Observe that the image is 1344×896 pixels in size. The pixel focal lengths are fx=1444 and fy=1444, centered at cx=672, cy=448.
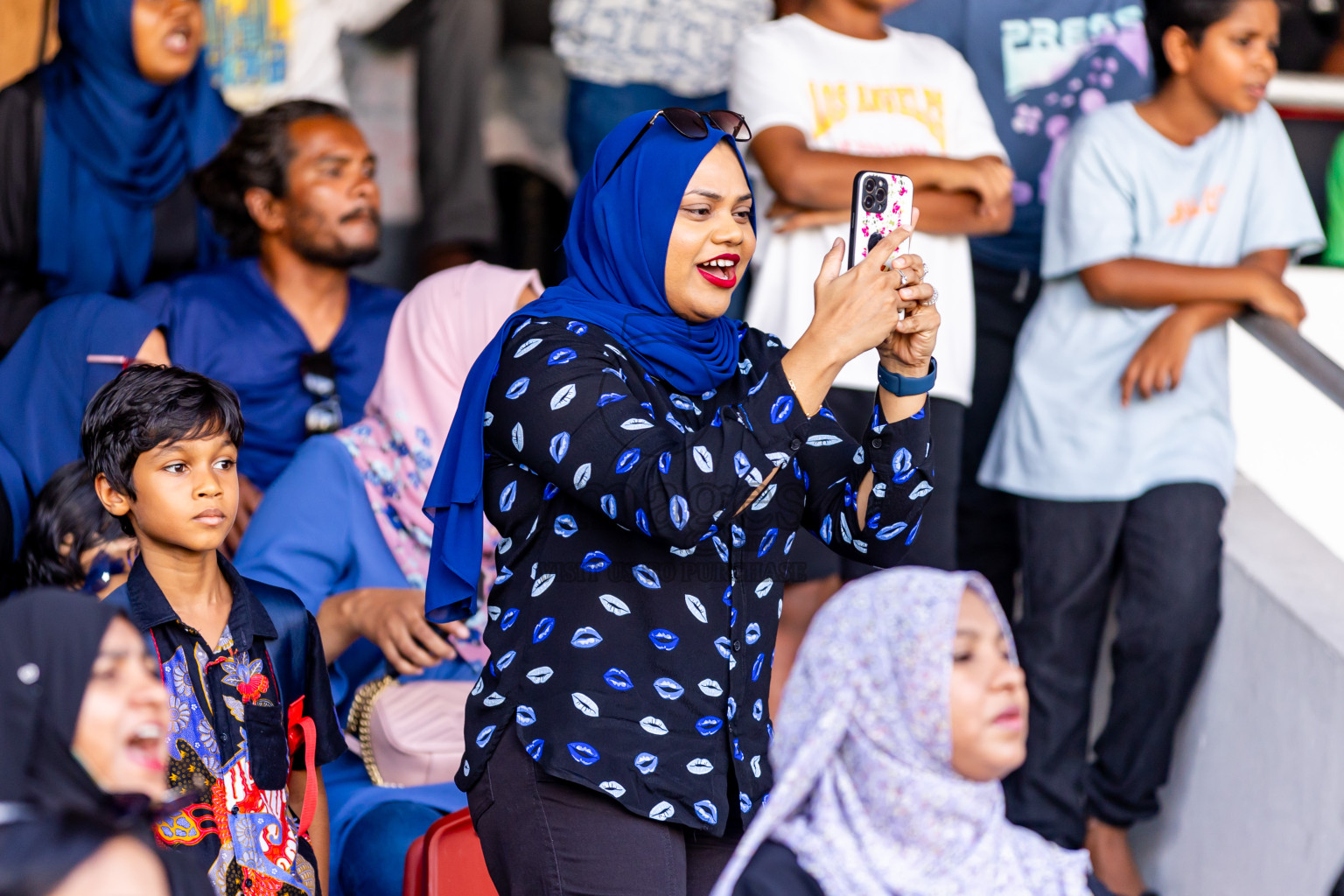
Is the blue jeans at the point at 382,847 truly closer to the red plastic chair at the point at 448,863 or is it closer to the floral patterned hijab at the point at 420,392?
the red plastic chair at the point at 448,863

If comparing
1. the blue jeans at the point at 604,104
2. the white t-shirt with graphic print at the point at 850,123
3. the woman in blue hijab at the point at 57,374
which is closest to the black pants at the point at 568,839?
the white t-shirt with graphic print at the point at 850,123

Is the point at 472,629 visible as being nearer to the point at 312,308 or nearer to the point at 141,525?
the point at 141,525

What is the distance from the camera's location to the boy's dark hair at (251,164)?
12.5 ft

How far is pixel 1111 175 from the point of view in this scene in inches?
136

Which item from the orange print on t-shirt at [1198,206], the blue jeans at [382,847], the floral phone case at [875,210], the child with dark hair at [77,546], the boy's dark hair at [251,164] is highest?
the floral phone case at [875,210]

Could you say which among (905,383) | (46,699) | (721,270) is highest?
(721,270)

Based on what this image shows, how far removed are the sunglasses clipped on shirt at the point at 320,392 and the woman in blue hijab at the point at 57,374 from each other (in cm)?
38

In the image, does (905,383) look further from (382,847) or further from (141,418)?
(382,847)

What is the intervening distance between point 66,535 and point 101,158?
4.70 feet

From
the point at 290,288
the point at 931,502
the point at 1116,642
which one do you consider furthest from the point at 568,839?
the point at 290,288

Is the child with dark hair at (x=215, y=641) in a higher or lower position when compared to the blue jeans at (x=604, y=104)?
lower

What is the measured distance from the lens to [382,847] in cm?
265

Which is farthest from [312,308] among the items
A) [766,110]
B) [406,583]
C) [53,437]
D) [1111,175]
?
[1111,175]

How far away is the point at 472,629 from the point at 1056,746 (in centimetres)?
141
